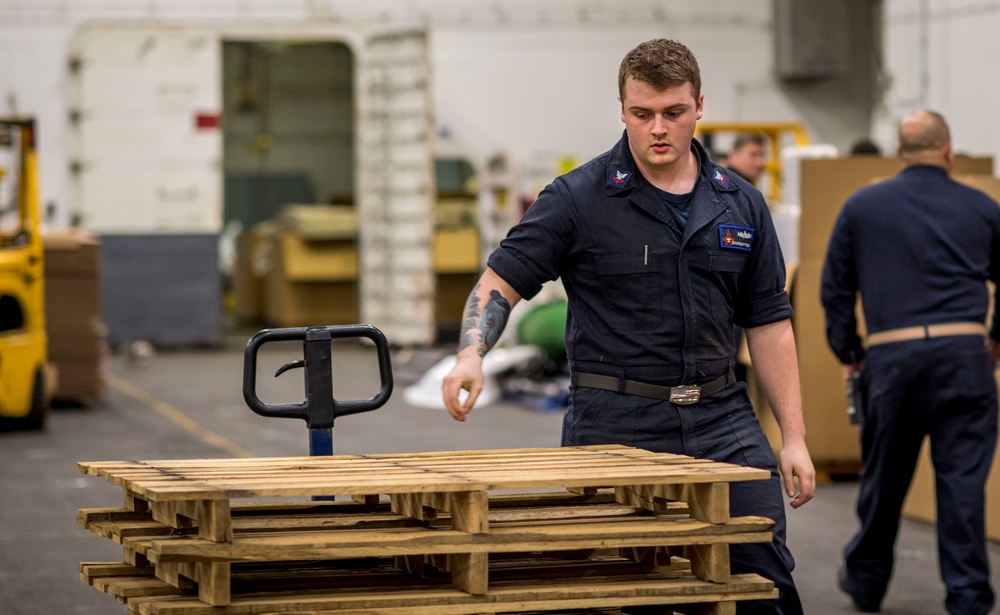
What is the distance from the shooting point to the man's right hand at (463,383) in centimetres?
368

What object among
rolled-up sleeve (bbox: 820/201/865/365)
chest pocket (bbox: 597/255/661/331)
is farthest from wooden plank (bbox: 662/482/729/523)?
rolled-up sleeve (bbox: 820/201/865/365)

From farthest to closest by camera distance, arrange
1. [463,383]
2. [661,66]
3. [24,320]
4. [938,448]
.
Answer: [24,320] < [938,448] < [661,66] < [463,383]

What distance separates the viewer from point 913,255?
20.6 feet

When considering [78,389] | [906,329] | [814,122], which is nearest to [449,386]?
[906,329]

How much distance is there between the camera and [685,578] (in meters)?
3.53

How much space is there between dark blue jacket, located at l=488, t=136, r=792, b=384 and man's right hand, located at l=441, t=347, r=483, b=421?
1.15ft

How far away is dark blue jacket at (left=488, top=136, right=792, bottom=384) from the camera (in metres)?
4.05

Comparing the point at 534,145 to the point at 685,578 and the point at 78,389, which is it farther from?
the point at 685,578

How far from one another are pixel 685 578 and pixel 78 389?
10426 mm

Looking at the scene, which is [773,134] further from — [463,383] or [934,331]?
[463,383]

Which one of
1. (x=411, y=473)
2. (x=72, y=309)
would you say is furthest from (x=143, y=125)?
(x=411, y=473)

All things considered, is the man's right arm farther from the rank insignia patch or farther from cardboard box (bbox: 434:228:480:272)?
cardboard box (bbox: 434:228:480:272)

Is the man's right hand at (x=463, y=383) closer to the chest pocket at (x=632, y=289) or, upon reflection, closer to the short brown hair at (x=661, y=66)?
the chest pocket at (x=632, y=289)

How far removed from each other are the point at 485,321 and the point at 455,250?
15203 millimetres
